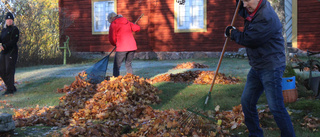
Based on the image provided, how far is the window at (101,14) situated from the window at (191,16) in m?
3.94

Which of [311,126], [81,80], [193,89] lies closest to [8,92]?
[81,80]

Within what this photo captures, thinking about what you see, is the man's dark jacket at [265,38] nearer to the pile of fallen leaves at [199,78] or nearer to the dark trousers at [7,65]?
the pile of fallen leaves at [199,78]

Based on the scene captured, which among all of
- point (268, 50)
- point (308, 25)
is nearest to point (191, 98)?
point (268, 50)

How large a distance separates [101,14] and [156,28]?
11.6 ft

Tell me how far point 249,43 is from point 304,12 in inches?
566

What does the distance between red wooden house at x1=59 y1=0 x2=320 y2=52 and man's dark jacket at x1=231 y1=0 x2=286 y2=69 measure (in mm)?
14182

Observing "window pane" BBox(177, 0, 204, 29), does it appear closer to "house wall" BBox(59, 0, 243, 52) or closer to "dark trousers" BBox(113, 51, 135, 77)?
"house wall" BBox(59, 0, 243, 52)

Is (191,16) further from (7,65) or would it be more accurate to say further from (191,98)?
(191,98)

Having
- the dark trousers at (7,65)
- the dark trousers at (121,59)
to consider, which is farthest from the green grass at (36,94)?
the dark trousers at (121,59)

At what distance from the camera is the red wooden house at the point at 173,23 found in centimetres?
1698

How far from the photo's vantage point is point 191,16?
19.0 metres

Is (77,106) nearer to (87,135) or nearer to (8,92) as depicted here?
(87,135)

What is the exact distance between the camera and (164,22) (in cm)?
1952

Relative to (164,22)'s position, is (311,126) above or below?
below
